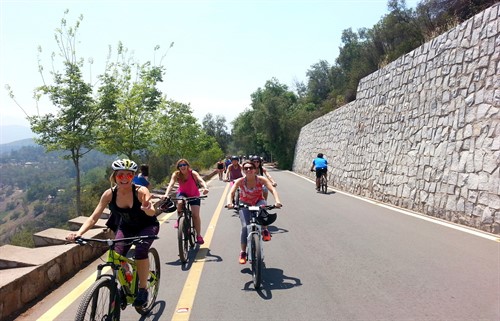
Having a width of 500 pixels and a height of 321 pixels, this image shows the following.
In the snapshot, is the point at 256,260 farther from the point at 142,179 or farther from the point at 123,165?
the point at 142,179

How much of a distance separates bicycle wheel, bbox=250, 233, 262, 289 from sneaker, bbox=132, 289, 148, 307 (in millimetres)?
1492

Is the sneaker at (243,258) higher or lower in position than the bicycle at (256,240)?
lower

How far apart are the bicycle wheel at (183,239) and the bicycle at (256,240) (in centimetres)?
129

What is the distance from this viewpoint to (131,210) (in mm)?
4719

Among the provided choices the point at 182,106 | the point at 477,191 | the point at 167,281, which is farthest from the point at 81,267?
the point at 182,106

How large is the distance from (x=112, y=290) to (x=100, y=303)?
193 millimetres

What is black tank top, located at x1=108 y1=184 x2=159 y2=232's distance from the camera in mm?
4723

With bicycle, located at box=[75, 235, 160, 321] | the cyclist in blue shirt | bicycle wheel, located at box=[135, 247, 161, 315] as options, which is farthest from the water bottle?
the cyclist in blue shirt

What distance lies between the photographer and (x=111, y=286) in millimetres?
3955

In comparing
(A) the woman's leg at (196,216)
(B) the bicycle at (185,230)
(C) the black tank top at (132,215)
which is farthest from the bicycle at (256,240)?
(A) the woman's leg at (196,216)

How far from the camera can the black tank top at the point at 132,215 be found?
4.72m

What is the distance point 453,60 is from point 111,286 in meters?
10.5

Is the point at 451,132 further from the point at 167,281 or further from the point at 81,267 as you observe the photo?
the point at 81,267

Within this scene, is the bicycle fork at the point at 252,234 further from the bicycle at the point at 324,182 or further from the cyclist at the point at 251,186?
the bicycle at the point at 324,182
